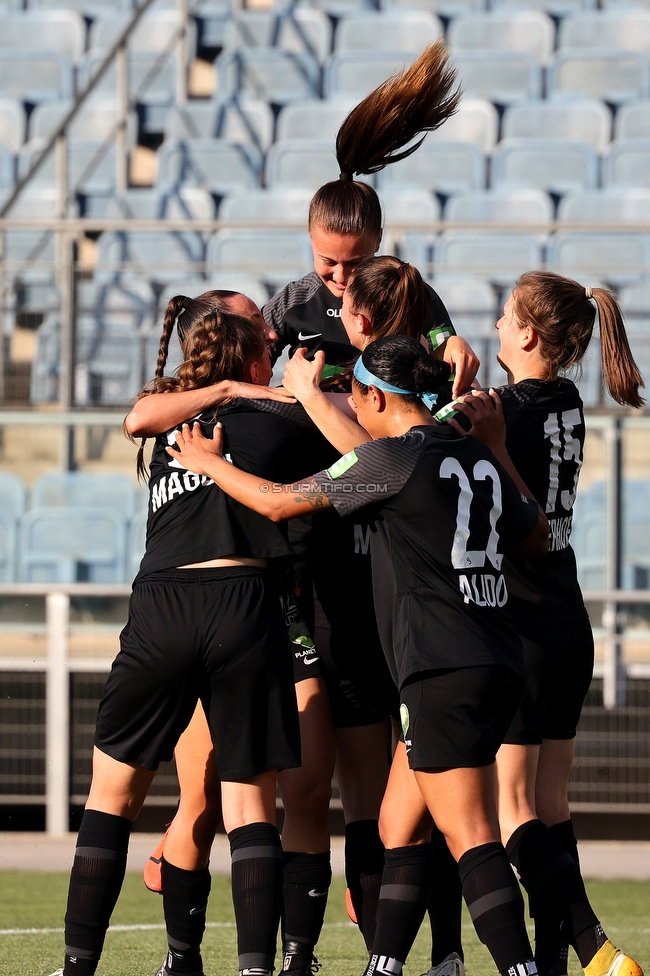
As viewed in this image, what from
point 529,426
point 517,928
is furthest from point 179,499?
point 517,928

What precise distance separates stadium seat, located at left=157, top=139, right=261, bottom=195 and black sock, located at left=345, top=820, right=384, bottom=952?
25.9ft

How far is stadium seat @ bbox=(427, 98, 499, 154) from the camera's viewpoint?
35.7 feet

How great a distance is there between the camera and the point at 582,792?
22.8 ft

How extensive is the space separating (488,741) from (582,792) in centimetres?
441

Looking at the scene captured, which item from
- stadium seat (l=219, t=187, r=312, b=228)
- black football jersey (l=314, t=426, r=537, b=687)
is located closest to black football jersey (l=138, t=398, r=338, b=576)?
black football jersey (l=314, t=426, r=537, b=687)

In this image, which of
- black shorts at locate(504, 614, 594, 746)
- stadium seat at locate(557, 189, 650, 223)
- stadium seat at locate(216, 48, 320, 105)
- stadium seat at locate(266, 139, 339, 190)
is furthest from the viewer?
stadium seat at locate(216, 48, 320, 105)

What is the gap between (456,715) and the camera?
9.23 ft

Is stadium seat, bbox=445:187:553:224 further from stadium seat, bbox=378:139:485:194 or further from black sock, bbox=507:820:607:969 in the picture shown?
black sock, bbox=507:820:607:969

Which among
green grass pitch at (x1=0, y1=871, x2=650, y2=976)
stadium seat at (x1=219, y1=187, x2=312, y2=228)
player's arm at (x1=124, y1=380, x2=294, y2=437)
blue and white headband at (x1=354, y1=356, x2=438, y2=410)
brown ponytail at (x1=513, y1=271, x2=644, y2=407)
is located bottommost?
green grass pitch at (x1=0, y1=871, x2=650, y2=976)

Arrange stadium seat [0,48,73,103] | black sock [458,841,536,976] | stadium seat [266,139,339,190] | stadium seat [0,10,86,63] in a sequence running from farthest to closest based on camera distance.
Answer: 1. stadium seat [0,10,86,63]
2. stadium seat [0,48,73,103]
3. stadium seat [266,139,339,190]
4. black sock [458,841,536,976]

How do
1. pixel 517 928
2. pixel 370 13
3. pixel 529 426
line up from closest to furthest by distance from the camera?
1. pixel 517 928
2. pixel 529 426
3. pixel 370 13

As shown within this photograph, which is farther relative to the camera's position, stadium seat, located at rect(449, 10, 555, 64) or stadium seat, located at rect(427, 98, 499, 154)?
stadium seat, located at rect(449, 10, 555, 64)

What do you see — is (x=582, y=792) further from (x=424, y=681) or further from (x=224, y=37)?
(x=224, y=37)

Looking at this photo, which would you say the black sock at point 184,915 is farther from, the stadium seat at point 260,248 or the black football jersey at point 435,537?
the stadium seat at point 260,248
